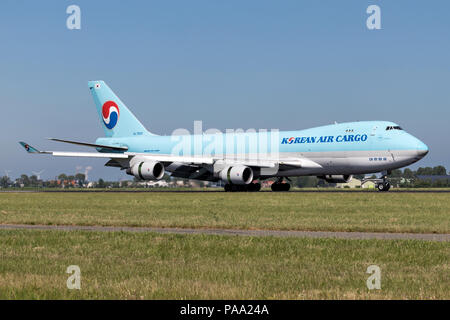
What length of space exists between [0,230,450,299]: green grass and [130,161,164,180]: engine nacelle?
118ft

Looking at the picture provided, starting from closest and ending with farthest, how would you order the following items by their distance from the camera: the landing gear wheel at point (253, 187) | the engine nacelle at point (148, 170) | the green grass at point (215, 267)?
the green grass at point (215, 267) → the engine nacelle at point (148, 170) → the landing gear wheel at point (253, 187)

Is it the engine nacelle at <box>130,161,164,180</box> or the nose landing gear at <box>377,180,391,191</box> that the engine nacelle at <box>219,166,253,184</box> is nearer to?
the engine nacelle at <box>130,161,164,180</box>

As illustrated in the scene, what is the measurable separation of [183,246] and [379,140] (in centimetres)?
3708

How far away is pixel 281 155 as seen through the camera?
5616 cm

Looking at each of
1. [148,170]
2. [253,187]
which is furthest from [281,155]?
[148,170]

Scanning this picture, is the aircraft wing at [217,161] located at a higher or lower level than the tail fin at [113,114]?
lower

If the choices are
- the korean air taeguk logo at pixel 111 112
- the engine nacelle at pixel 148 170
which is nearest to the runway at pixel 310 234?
the engine nacelle at pixel 148 170

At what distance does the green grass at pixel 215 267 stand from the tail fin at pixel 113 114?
49739 mm

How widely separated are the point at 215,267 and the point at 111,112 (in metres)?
56.6

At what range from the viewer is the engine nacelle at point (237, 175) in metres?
52.9

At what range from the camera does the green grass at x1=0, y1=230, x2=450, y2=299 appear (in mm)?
10383

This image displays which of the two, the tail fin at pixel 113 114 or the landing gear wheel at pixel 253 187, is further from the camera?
the tail fin at pixel 113 114

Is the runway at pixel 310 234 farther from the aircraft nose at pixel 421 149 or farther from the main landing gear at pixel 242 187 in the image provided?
the main landing gear at pixel 242 187
